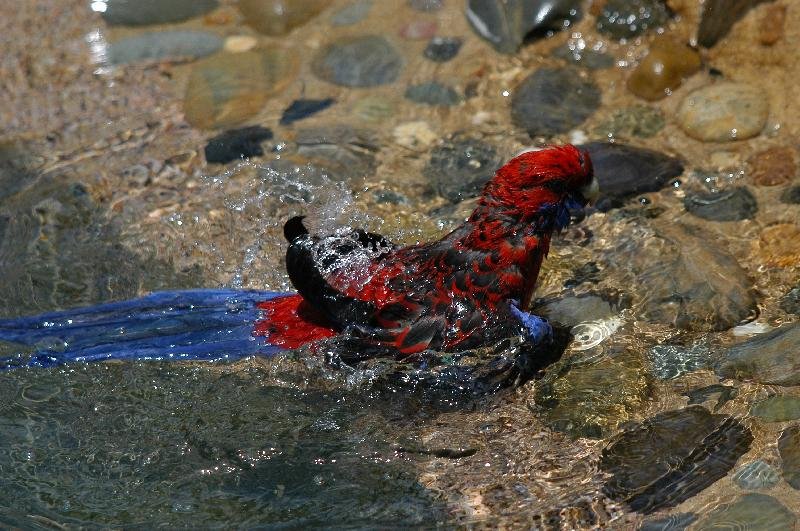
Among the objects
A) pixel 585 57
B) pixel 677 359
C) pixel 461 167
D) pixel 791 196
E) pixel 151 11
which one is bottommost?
pixel 677 359

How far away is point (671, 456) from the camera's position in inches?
151

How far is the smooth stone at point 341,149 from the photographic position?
571 centimetres

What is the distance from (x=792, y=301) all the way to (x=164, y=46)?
4.46 m

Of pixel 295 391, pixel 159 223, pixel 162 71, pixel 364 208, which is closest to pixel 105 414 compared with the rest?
pixel 295 391

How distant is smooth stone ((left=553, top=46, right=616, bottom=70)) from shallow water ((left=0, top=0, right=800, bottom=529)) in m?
0.03

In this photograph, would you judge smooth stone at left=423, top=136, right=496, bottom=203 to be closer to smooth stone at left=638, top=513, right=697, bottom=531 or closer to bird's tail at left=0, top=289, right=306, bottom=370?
bird's tail at left=0, top=289, right=306, bottom=370

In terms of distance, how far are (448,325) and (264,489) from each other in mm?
1027

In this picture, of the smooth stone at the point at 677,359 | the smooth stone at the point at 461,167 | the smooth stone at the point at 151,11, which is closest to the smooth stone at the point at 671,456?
the smooth stone at the point at 677,359

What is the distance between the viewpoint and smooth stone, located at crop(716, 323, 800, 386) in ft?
13.3

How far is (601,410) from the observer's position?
13.5 ft

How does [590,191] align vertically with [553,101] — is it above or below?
above

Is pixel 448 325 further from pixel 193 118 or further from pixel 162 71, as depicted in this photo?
pixel 162 71

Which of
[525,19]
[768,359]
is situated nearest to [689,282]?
[768,359]

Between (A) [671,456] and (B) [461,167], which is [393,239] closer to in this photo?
(B) [461,167]
